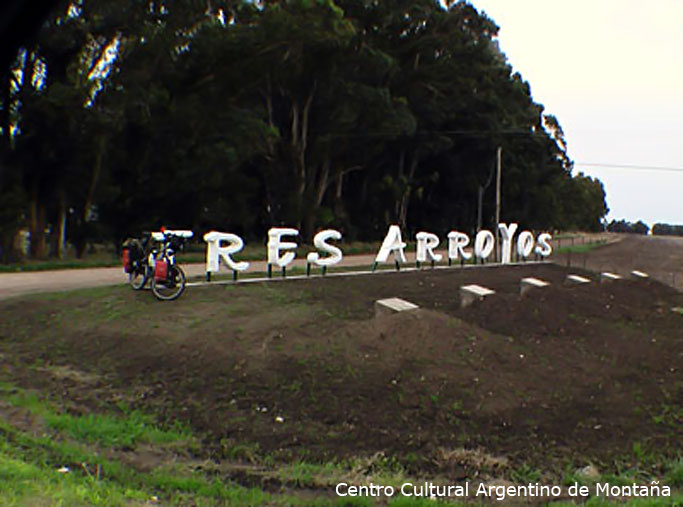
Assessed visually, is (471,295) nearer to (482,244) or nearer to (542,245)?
(482,244)

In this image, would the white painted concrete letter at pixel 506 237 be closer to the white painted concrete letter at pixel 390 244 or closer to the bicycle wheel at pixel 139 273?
the white painted concrete letter at pixel 390 244

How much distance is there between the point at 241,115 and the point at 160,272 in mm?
16894

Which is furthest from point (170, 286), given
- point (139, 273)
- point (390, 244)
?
point (390, 244)

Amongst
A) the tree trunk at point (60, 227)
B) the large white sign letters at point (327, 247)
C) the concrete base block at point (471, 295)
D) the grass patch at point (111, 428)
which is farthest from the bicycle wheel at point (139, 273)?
the tree trunk at point (60, 227)

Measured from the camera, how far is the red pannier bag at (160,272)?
1235cm

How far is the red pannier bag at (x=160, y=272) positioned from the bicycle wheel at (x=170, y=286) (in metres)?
0.05

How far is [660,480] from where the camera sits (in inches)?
198

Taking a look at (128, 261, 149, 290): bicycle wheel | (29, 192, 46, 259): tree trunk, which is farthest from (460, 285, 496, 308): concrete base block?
(29, 192, 46, 259): tree trunk

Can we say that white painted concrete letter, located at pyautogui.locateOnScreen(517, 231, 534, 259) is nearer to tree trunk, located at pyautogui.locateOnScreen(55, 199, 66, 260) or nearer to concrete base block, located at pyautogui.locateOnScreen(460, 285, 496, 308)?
concrete base block, located at pyautogui.locateOnScreen(460, 285, 496, 308)

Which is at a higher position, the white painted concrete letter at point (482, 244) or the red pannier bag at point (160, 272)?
the white painted concrete letter at point (482, 244)

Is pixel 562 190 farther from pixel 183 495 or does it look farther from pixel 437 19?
pixel 183 495

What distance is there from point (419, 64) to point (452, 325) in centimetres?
3269

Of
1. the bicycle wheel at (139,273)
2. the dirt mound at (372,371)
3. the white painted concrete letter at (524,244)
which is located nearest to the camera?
the dirt mound at (372,371)

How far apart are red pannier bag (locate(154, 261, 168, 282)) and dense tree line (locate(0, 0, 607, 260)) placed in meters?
10.3
